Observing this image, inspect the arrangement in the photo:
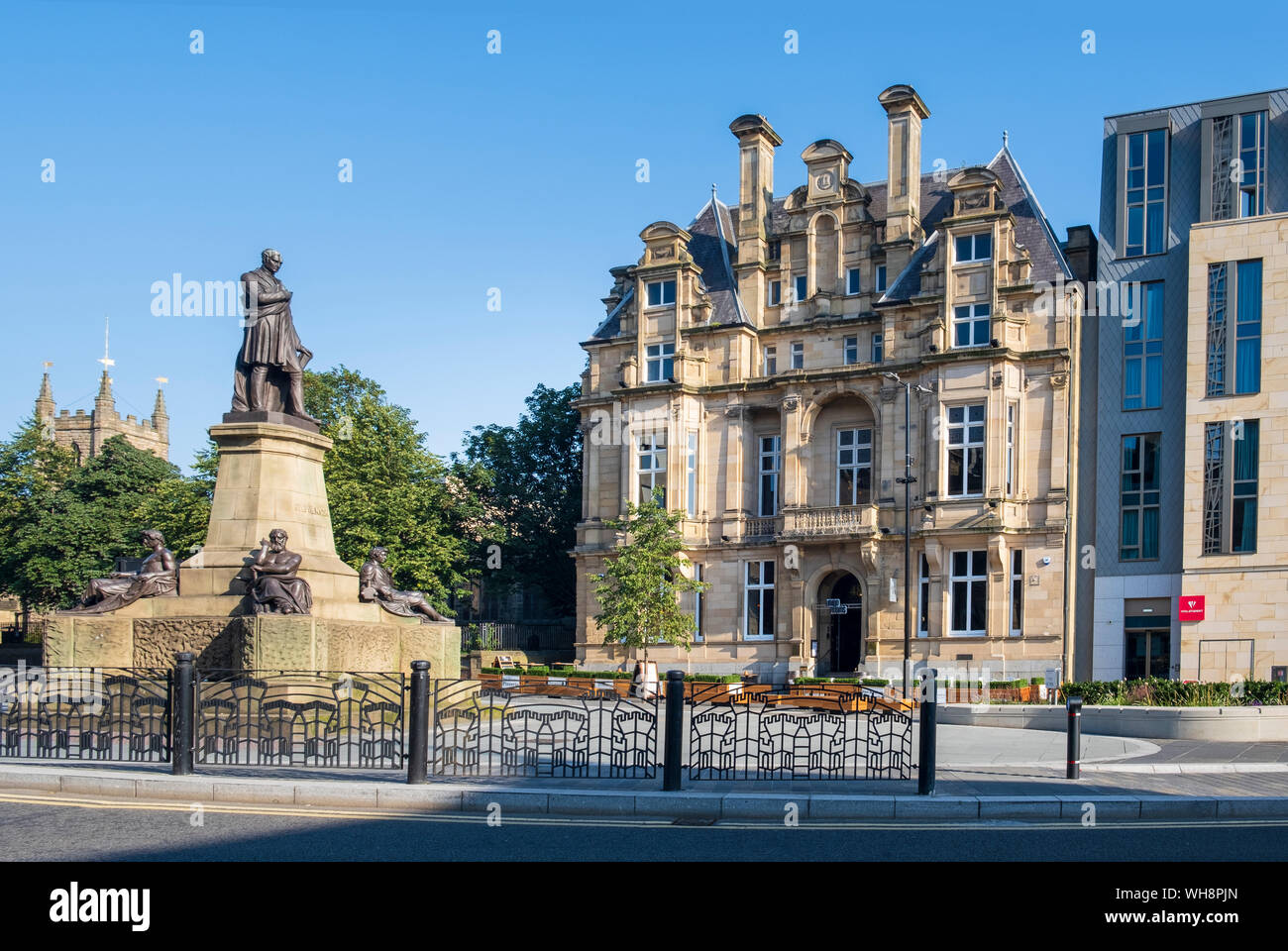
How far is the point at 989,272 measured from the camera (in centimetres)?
4353

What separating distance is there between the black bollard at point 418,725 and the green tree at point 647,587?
31846 mm

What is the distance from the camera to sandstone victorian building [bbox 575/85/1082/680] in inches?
1676

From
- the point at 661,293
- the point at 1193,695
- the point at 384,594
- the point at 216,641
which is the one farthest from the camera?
the point at 661,293

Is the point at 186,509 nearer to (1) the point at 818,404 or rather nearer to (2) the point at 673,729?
(1) the point at 818,404

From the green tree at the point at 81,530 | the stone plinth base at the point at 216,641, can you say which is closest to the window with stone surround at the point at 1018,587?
the stone plinth base at the point at 216,641

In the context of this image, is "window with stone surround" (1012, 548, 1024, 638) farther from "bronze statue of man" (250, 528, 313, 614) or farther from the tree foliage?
the tree foliage

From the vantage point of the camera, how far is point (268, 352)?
1928cm

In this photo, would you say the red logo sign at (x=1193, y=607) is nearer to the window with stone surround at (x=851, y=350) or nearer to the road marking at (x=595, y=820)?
the window with stone surround at (x=851, y=350)

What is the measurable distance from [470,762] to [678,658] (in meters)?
34.4

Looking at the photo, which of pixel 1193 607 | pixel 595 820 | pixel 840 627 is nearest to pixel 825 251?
pixel 840 627

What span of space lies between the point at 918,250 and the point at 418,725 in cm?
3774

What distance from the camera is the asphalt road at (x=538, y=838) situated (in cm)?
941

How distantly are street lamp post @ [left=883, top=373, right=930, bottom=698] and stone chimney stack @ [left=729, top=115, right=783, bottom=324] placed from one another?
7409mm

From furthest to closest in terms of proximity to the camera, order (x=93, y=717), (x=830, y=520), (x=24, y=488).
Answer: (x=24, y=488) < (x=830, y=520) < (x=93, y=717)
